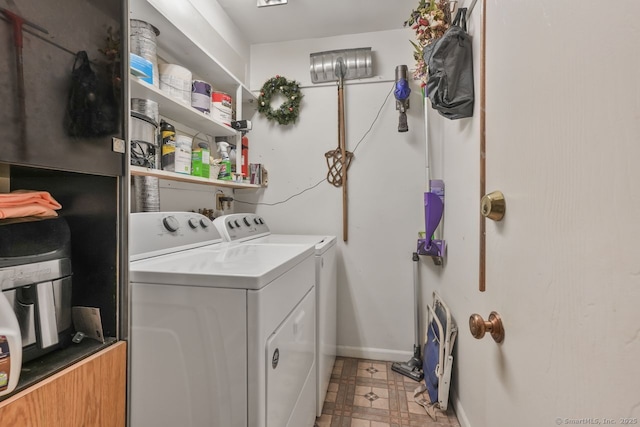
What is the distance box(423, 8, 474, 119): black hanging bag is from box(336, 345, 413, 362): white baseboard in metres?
1.83

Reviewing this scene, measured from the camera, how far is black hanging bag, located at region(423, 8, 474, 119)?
1280 millimetres

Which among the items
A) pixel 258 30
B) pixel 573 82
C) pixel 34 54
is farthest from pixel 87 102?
pixel 258 30

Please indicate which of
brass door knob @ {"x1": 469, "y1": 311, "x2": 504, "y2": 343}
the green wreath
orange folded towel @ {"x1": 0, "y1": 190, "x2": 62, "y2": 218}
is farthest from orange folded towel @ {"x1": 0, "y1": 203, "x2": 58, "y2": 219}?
the green wreath

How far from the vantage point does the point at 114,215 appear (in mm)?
793

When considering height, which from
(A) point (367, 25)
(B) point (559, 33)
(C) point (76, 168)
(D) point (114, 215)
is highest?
(A) point (367, 25)

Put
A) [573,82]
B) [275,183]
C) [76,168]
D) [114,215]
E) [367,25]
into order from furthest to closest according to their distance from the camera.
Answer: [275,183]
[367,25]
[114,215]
[76,168]
[573,82]

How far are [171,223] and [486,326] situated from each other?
1.22m

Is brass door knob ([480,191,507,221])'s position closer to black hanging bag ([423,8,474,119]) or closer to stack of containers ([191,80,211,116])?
black hanging bag ([423,8,474,119])

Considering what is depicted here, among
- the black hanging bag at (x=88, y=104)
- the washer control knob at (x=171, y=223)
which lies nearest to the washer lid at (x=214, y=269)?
the washer control knob at (x=171, y=223)

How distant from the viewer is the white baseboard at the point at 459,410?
4.83ft

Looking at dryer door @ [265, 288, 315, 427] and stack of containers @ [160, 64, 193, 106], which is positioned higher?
stack of containers @ [160, 64, 193, 106]

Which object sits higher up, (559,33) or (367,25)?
(367,25)

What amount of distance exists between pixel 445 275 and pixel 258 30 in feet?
7.65

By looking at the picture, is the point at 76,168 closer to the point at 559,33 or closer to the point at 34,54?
the point at 34,54
